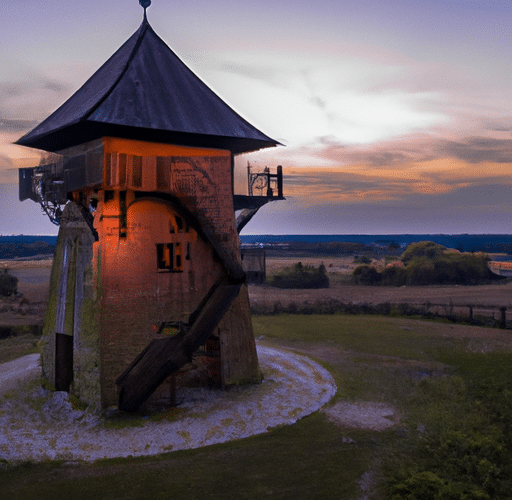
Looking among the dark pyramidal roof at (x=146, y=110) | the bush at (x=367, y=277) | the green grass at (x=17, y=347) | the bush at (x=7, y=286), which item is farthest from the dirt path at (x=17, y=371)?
the bush at (x=367, y=277)

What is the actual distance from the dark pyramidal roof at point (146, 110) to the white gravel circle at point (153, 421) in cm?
708

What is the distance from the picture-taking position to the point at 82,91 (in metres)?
16.4

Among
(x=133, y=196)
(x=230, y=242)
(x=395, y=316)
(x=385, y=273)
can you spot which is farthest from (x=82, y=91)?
(x=385, y=273)

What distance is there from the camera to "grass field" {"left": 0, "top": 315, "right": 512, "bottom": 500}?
31.3 feet

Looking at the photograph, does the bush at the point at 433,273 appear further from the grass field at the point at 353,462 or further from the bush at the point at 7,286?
the grass field at the point at 353,462

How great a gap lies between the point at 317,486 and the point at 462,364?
34.9 feet

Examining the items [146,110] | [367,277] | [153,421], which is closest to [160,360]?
[153,421]

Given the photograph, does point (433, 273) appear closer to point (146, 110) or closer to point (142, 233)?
point (142, 233)

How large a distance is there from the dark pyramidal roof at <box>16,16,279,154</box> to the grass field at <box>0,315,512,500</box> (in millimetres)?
7798

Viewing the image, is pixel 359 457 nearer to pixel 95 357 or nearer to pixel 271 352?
pixel 95 357

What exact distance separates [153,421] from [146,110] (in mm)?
7836

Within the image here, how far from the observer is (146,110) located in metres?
13.6

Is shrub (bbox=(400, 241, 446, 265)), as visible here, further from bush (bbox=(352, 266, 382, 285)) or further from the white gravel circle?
the white gravel circle

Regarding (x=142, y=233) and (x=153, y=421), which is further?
(x=142, y=233)
